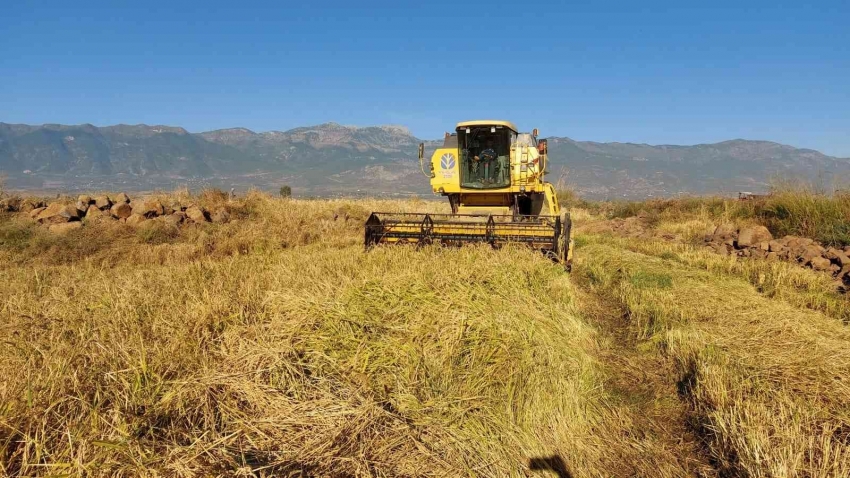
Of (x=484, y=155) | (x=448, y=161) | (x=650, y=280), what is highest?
(x=484, y=155)

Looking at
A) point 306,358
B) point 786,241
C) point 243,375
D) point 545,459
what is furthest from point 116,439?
point 786,241

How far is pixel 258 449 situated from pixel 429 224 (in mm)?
5900

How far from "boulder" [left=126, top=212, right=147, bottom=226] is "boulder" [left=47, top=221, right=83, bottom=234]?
39.1 inches

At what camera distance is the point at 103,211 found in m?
11.1

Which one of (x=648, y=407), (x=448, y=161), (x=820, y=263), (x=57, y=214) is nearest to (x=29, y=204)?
(x=57, y=214)

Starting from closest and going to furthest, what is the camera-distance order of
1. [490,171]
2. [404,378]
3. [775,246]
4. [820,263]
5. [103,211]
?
[404,378] < [820,263] < [775,246] < [490,171] < [103,211]

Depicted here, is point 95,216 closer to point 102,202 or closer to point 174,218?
point 102,202

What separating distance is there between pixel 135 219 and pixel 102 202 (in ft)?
4.53

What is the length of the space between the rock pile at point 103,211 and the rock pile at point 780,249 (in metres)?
13.6

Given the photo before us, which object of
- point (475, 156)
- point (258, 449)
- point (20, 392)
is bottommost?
point (258, 449)

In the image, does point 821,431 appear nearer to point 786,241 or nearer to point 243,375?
point 243,375

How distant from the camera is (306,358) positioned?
3.23 metres

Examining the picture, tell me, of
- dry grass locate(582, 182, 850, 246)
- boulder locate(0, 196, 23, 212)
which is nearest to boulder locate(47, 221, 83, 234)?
boulder locate(0, 196, 23, 212)

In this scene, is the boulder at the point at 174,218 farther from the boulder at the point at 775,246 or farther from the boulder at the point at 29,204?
the boulder at the point at 775,246
